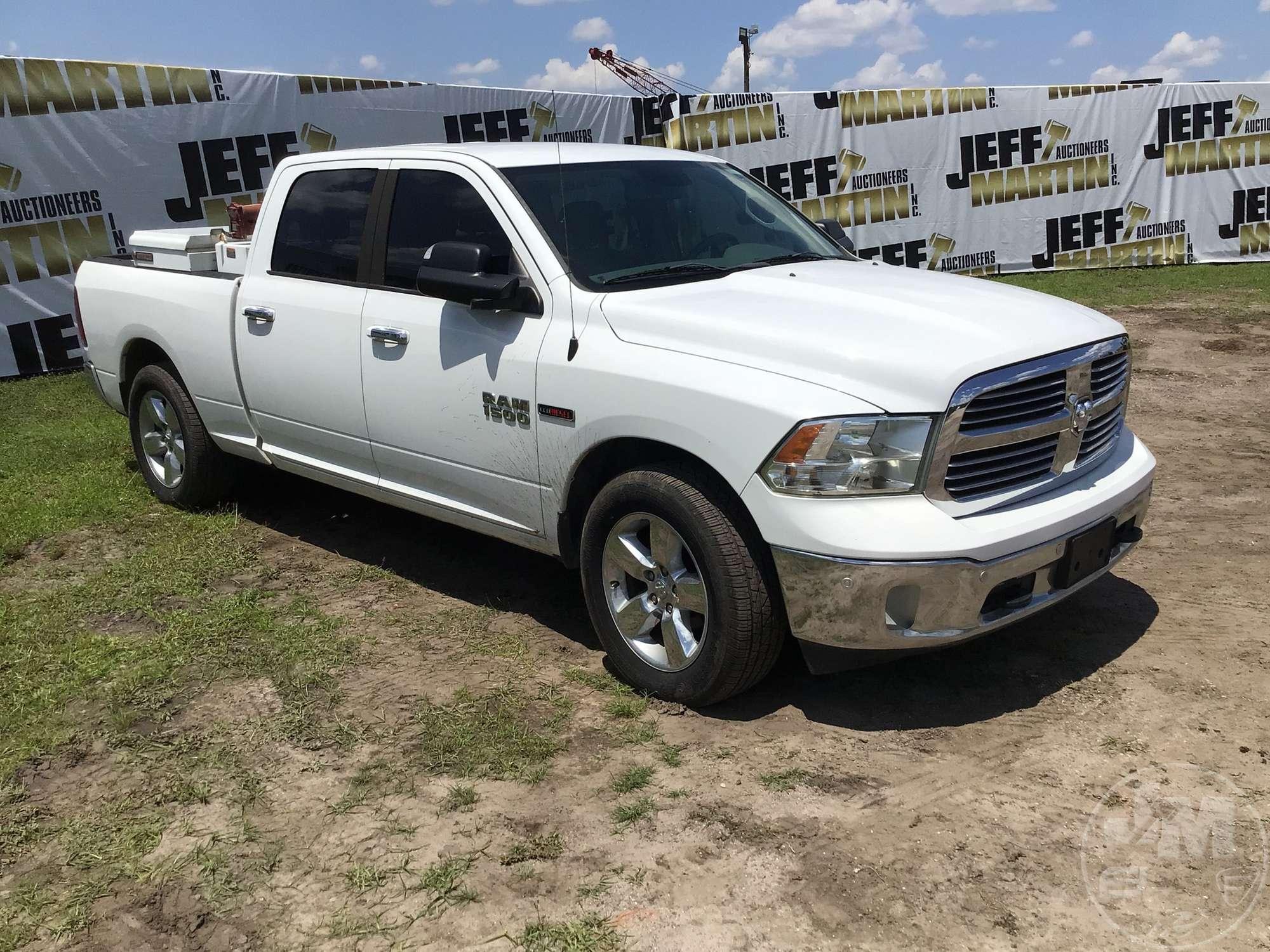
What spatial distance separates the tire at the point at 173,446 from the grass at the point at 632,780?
353cm

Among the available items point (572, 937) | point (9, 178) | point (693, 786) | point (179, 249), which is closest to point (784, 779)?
point (693, 786)

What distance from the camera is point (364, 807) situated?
326cm

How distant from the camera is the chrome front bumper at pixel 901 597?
3227mm

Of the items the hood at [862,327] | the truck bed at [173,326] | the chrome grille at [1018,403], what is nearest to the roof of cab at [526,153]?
the hood at [862,327]

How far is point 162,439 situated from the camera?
20.4 ft

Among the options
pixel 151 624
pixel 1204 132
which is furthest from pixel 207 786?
pixel 1204 132

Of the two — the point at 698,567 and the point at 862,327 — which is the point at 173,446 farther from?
the point at 862,327

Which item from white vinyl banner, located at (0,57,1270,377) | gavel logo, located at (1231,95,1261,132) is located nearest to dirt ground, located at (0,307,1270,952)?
white vinyl banner, located at (0,57,1270,377)

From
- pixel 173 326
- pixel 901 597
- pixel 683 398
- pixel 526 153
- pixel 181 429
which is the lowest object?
pixel 901 597

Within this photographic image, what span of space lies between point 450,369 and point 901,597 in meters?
1.98

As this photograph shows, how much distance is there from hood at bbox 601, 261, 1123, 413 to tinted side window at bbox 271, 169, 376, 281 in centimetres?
155

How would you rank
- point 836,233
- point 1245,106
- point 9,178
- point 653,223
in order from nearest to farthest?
1. point 653,223
2. point 836,233
3. point 9,178
4. point 1245,106

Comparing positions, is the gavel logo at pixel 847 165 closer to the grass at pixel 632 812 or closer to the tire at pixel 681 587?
the tire at pixel 681 587

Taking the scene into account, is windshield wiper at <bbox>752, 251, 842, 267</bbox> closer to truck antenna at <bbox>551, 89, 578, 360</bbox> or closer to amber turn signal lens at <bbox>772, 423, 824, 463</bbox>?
truck antenna at <bbox>551, 89, 578, 360</bbox>
